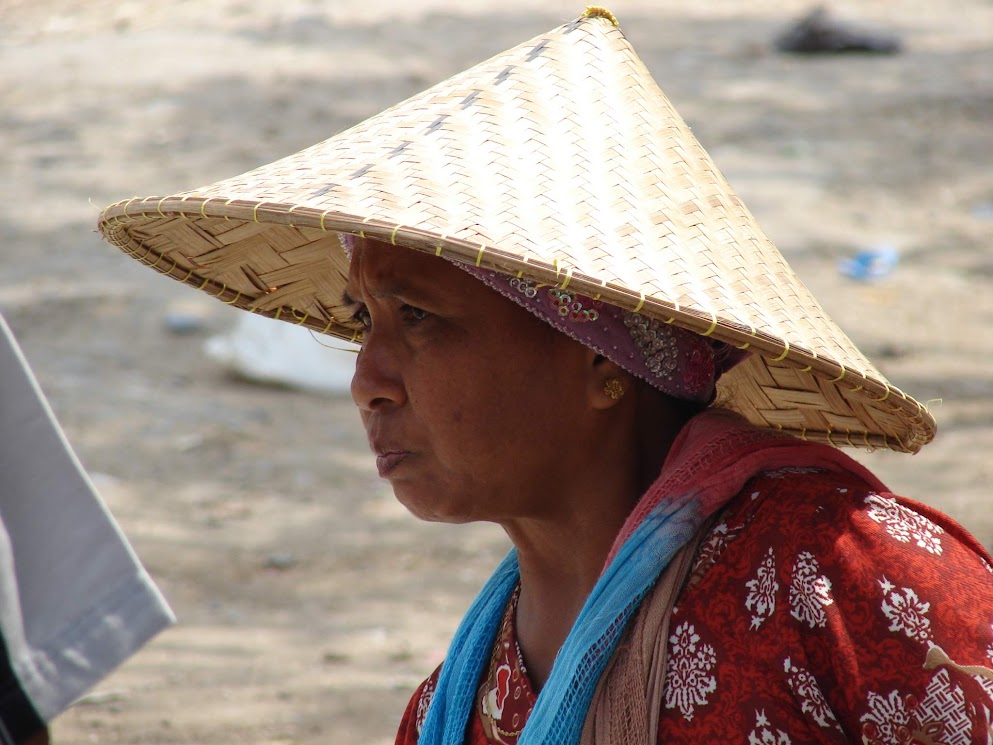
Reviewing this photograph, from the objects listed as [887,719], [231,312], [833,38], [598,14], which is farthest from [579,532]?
[833,38]

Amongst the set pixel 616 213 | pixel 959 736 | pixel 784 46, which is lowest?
pixel 784 46

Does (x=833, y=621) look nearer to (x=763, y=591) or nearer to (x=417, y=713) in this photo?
(x=763, y=591)

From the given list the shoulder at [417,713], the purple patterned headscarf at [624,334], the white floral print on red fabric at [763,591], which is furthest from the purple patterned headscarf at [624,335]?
the shoulder at [417,713]

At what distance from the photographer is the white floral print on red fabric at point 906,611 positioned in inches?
60.4

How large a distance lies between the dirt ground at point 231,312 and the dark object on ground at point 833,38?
14 cm

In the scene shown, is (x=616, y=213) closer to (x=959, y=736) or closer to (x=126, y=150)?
(x=959, y=736)

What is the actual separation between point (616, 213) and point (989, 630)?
2.27 ft

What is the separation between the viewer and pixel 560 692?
69.2 inches

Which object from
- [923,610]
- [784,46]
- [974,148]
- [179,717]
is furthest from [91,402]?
Result: [784,46]

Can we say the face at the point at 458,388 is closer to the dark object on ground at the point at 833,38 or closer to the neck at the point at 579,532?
the neck at the point at 579,532

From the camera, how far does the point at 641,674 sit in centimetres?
169

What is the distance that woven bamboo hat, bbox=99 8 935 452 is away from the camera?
5.24 feet

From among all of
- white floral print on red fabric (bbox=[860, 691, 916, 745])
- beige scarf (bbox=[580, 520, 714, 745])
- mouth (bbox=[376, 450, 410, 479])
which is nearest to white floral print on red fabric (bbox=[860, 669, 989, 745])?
white floral print on red fabric (bbox=[860, 691, 916, 745])

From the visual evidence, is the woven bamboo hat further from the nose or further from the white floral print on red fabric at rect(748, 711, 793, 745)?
the white floral print on red fabric at rect(748, 711, 793, 745)
